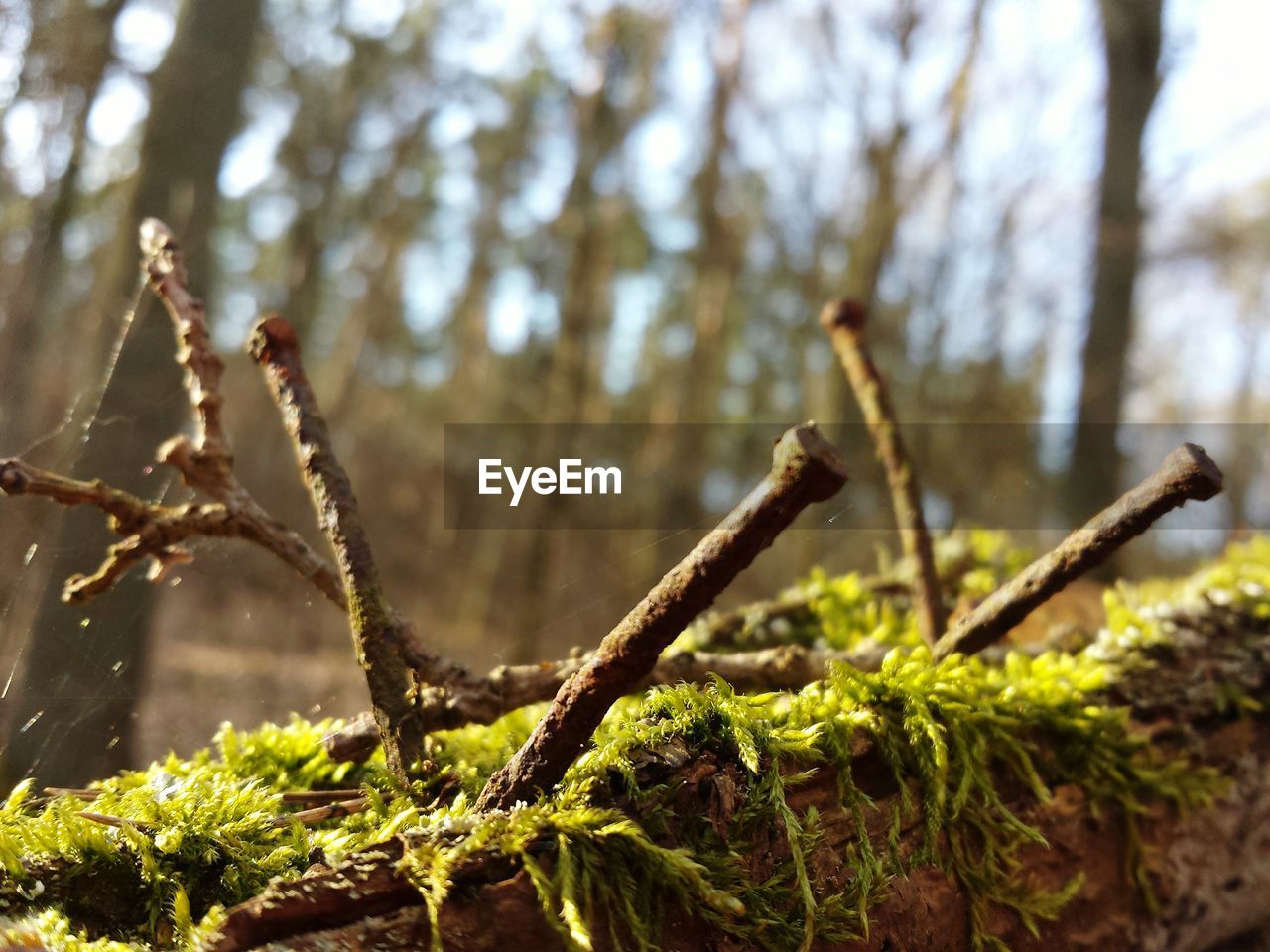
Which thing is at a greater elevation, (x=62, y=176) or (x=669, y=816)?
(x=62, y=176)

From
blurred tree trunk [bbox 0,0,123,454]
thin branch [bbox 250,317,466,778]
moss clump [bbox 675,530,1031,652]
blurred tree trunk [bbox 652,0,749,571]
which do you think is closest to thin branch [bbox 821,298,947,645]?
moss clump [bbox 675,530,1031,652]

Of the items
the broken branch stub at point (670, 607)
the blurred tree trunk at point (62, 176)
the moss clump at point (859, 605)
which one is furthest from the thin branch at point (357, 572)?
the blurred tree trunk at point (62, 176)

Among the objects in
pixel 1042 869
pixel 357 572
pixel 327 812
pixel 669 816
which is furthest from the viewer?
pixel 1042 869

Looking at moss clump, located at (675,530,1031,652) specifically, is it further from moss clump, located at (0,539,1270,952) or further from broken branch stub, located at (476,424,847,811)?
broken branch stub, located at (476,424,847,811)

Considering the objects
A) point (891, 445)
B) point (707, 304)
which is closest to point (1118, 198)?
point (891, 445)

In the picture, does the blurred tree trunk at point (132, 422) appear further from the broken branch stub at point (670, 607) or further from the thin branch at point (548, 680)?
the broken branch stub at point (670, 607)

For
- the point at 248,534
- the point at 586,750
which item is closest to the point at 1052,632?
the point at 586,750

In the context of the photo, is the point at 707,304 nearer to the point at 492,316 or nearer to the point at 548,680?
the point at 492,316
